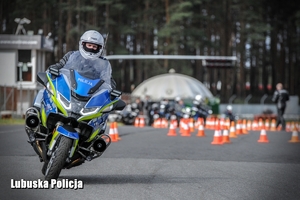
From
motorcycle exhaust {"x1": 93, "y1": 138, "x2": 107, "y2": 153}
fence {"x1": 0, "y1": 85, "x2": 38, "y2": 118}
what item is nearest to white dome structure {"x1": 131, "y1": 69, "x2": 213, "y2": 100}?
fence {"x1": 0, "y1": 85, "x2": 38, "y2": 118}

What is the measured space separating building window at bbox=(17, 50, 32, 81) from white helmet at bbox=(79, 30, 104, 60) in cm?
3214

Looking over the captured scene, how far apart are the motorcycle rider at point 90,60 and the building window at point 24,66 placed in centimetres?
3206

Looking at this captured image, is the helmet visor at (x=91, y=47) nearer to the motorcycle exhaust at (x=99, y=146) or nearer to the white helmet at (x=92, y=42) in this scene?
the white helmet at (x=92, y=42)

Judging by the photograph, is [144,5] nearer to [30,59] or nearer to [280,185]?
[30,59]

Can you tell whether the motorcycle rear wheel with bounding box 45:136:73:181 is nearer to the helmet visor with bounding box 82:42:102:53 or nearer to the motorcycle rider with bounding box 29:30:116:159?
the motorcycle rider with bounding box 29:30:116:159

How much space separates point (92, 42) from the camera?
9.20 m

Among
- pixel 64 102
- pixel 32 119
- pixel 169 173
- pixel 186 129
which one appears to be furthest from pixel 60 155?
pixel 186 129

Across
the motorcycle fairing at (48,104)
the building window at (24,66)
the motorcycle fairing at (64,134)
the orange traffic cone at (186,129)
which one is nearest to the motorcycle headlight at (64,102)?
the motorcycle fairing at (48,104)

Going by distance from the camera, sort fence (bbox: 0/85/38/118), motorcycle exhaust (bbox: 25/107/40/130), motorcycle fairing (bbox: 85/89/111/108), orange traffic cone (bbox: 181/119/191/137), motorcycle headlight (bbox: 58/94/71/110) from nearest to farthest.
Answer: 1. motorcycle headlight (bbox: 58/94/71/110)
2. motorcycle fairing (bbox: 85/89/111/108)
3. motorcycle exhaust (bbox: 25/107/40/130)
4. orange traffic cone (bbox: 181/119/191/137)
5. fence (bbox: 0/85/38/118)

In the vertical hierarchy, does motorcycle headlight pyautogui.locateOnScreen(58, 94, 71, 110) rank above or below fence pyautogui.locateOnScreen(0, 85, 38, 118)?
above

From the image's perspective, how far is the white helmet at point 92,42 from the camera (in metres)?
9.19

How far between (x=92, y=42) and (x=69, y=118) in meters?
1.17

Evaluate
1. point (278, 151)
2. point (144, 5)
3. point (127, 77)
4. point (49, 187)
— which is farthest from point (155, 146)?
point (127, 77)

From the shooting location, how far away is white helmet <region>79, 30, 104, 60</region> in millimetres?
→ 9188
